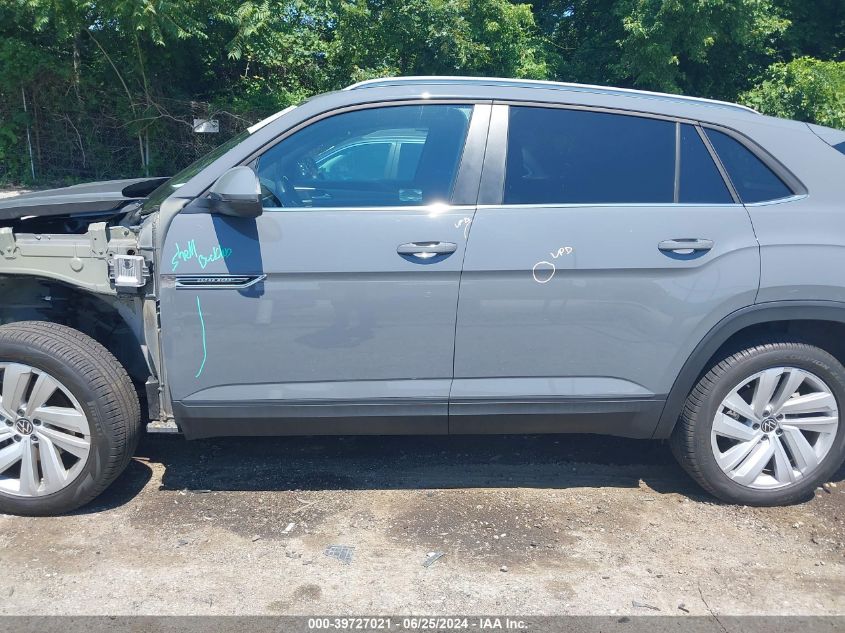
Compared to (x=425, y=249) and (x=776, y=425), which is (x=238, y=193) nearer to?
(x=425, y=249)

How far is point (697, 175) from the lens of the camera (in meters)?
3.43

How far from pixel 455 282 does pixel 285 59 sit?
11.1 metres

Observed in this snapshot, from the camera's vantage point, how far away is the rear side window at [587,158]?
3365 millimetres

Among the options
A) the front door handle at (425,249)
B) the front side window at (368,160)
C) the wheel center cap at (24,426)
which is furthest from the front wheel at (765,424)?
the wheel center cap at (24,426)

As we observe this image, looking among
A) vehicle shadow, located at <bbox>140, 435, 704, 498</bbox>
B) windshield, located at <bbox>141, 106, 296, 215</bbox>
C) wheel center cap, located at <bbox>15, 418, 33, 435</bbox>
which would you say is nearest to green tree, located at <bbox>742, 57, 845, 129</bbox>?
vehicle shadow, located at <bbox>140, 435, 704, 498</bbox>

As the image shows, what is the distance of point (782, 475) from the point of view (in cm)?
363

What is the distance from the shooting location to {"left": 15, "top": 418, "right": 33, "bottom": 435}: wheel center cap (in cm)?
337

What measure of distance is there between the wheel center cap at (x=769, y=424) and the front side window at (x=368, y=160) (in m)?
1.90

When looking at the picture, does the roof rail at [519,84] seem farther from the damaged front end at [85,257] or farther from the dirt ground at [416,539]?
the dirt ground at [416,539]

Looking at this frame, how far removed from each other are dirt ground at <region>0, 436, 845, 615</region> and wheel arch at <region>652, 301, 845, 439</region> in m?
0.60

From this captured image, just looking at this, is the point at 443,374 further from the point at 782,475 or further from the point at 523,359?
the point at 782,475

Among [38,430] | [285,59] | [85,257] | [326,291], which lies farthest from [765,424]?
[285,59]

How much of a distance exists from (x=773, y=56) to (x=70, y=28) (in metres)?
12.0

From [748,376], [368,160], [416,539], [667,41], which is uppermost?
[667,41]
